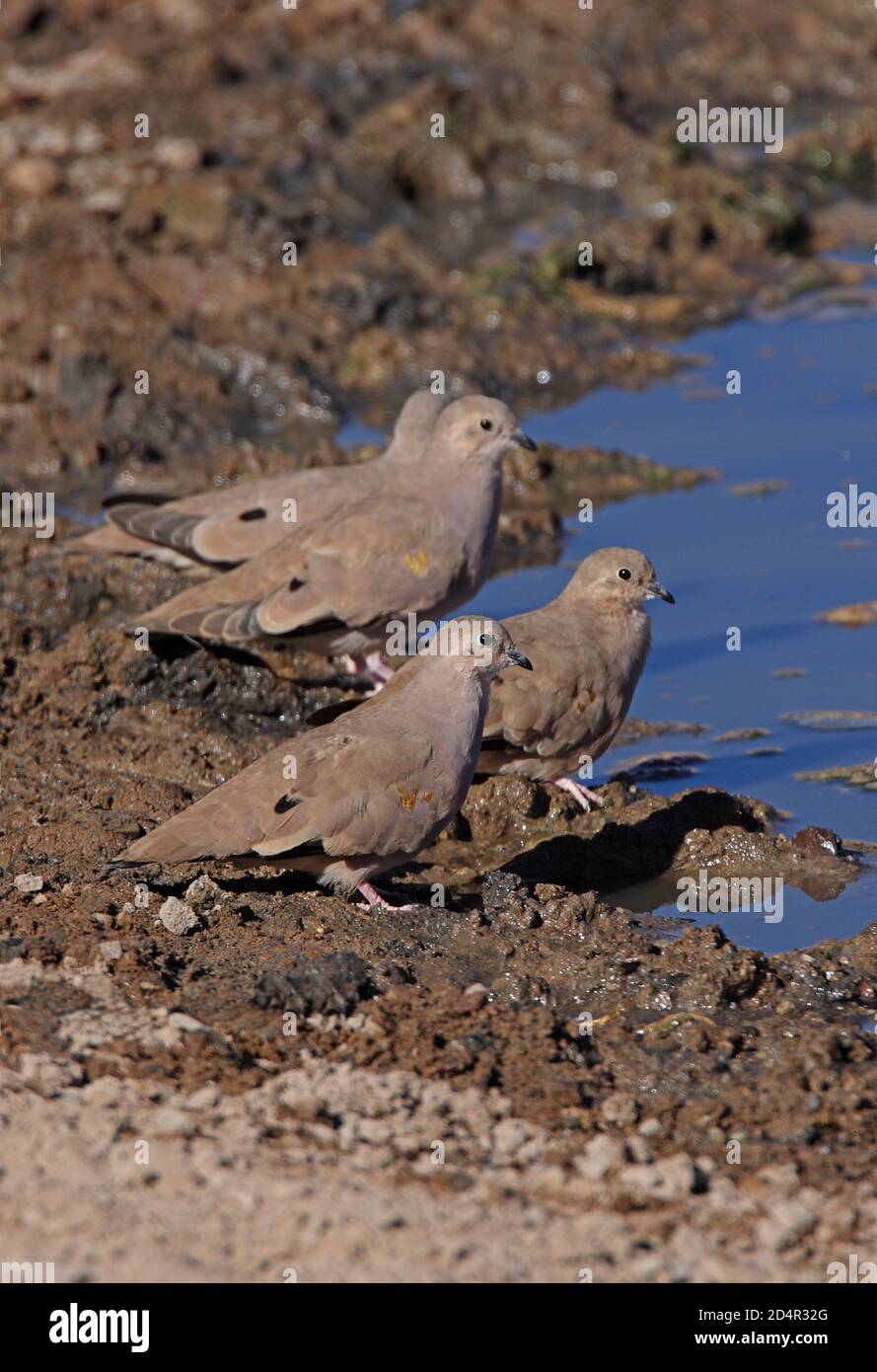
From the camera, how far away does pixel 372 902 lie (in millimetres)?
6465

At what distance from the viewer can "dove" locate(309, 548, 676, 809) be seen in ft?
→ 24.5

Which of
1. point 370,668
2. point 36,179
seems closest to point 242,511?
point 370,668

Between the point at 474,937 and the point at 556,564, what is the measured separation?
431 centimetres

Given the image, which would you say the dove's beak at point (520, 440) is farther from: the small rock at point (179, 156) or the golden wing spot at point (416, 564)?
the small rock at point (179, 156)

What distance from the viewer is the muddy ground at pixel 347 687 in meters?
4.71

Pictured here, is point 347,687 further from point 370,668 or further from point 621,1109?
point 621,1109

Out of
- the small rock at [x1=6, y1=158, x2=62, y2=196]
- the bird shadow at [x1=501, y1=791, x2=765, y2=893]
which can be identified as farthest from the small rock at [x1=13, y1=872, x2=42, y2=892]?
the small rock at [x1=6, y1=158, x2=62, y2=196]

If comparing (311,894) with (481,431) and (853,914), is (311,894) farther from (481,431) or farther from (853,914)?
(481,431)

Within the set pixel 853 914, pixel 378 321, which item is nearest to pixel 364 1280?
pixel 853 914

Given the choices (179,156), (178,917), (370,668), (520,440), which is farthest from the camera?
(179,156)

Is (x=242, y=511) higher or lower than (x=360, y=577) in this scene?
higher

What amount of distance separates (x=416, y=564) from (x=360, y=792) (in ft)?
8.16

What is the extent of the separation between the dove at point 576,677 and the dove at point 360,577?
810mm

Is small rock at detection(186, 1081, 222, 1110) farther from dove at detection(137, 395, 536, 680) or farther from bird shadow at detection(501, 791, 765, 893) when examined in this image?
dove at detection(137, 395, 536, 680)
